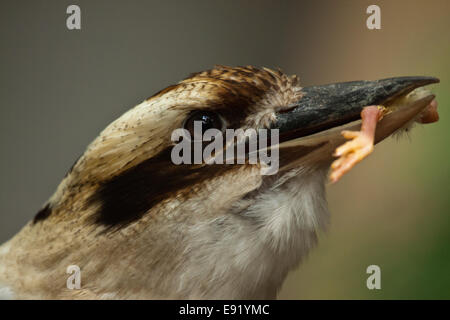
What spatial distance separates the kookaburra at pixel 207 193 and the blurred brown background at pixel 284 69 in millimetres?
200

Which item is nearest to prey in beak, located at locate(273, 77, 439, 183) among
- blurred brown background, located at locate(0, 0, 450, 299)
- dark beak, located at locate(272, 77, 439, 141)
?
dark beak, located at locate(272, 77, 439, 141)

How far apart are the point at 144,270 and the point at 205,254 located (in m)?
0.14

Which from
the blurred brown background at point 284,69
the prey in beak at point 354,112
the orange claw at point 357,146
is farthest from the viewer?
the blurred brown background at point 284,69

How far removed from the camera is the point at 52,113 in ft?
5.26

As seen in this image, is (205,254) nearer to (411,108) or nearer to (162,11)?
(411,108)

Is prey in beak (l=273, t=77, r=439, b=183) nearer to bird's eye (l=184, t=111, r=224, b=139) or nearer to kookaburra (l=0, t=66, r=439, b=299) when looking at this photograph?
kookaburra (l=0, t=66, r=439, b=299)

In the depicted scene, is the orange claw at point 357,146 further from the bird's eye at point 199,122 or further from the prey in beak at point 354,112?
the bird's eye at point 199,122

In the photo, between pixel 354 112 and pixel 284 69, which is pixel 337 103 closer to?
pixel 354 112

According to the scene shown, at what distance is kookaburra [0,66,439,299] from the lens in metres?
1.18

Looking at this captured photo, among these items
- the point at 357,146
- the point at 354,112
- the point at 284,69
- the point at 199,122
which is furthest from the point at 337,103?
the point at 284,69

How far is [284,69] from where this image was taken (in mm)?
1701

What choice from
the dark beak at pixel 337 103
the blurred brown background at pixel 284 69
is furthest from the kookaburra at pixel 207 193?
the blurred brown background at pixel 284 69

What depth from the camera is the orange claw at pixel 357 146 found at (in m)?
1.05

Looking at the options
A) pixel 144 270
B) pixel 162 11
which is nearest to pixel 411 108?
pixel 144 270
